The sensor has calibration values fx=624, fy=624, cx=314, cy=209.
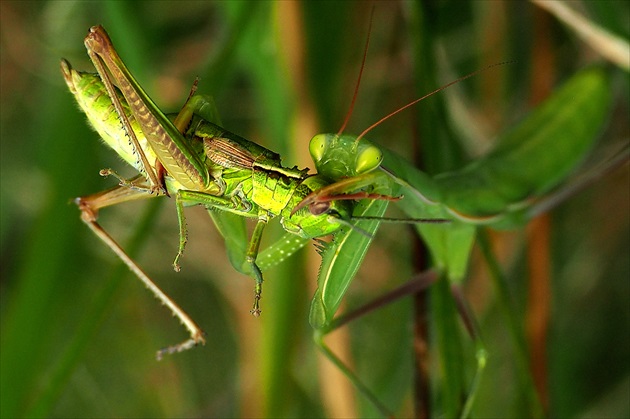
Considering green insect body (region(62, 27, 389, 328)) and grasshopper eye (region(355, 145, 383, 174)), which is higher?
green insect body (region(62, 27, 389, 328))

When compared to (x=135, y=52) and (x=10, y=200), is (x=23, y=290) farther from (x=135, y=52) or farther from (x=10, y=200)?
(x=10, y=200)

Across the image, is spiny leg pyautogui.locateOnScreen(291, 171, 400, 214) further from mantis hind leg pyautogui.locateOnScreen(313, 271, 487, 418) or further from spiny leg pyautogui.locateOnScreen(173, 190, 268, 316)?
mantis hind leg pyautogui.locateOnScreen(313, 271, 487, 418)

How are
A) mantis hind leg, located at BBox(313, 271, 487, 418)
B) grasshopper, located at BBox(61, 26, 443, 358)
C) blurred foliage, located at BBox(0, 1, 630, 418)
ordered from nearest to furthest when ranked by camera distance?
grasshopper, located at BBox(61, 26, 443, 358) < mantis hind leg, located at BBox(313, 271, 487, 418) < blurred foliage, located at BBox(0, 1, 630, 418)

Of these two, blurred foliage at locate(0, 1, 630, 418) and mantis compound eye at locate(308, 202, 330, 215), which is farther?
blurred foliage at locate(0, 1, 630, 418)

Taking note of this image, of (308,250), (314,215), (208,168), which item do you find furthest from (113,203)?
(308,250)

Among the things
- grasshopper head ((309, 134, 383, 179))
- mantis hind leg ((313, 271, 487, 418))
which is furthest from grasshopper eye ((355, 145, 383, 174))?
mantis hind leg ((313, 271, 487, 418))

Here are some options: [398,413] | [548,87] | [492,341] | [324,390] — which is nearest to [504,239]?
[492,341]

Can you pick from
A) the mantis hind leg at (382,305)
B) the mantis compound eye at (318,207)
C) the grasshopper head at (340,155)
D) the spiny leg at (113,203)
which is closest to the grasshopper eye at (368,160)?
the grasshopper head at (340,155)
